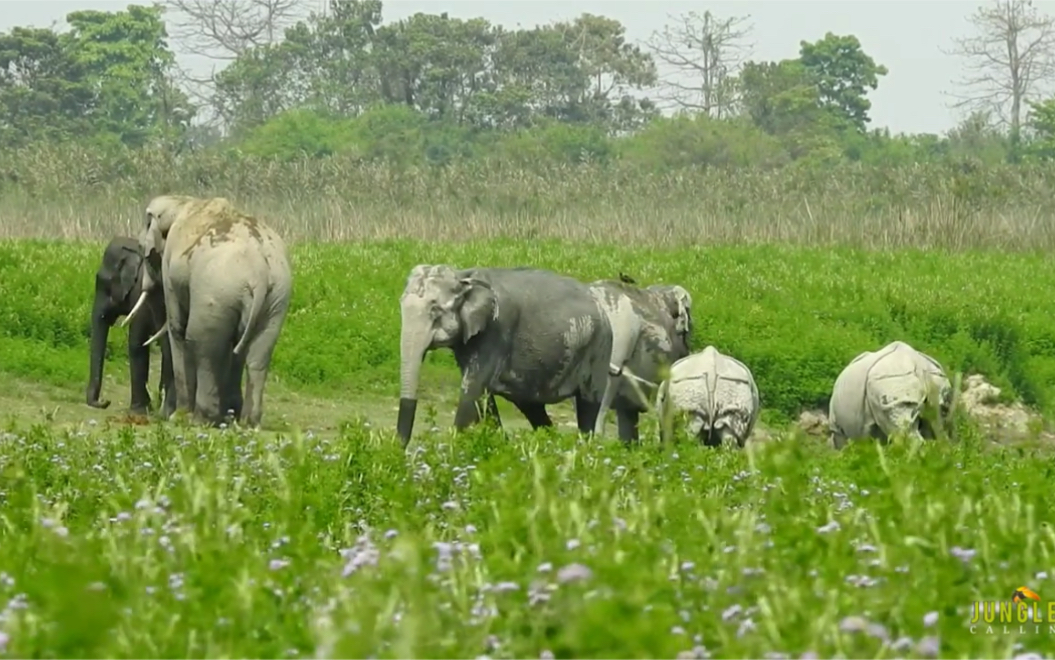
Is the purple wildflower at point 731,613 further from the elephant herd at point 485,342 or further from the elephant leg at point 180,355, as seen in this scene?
the elephant leg at point 180,355

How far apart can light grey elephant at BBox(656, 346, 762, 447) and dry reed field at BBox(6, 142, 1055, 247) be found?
56.8 ft

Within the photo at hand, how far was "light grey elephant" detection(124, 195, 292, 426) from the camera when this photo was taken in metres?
15.2

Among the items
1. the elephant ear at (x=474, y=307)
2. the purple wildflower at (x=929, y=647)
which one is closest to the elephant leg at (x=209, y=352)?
the elephant ear at (x=474, y=307)

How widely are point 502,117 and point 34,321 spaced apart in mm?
56793

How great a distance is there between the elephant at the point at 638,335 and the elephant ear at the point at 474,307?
1691mm

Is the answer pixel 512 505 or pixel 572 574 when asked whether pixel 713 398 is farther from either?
pixel 572 574

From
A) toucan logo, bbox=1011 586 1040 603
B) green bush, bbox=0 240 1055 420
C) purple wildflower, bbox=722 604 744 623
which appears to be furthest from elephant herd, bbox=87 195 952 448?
purple wildflower, bbox=722 604 744 623

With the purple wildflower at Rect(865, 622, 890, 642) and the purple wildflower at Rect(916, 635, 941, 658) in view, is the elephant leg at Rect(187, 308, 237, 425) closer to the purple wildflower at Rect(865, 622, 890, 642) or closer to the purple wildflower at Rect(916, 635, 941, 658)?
the purple wildflower at Rect(865, 622, 890, 642)

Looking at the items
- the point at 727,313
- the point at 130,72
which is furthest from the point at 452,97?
the point at 727,313

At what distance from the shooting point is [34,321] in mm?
21281

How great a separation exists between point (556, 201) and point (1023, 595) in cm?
3452

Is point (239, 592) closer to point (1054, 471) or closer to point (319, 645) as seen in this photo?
point (319, 645)

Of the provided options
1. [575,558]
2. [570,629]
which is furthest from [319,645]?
[575,558]

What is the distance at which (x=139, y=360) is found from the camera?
17.0 meters
